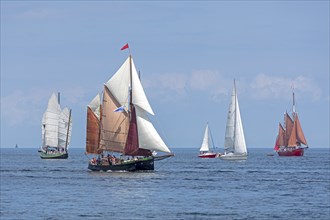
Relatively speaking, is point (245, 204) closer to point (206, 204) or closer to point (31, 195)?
point (206, 204)

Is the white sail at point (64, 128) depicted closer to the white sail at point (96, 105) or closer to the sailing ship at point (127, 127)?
the white sail at point (96, 105)

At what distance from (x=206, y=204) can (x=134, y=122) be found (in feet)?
121

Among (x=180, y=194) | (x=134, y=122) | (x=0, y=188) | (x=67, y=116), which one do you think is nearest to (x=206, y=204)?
(x=180, y=194)

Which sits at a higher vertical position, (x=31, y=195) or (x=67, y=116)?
(x=67, y=116)

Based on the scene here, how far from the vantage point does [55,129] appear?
598 ft

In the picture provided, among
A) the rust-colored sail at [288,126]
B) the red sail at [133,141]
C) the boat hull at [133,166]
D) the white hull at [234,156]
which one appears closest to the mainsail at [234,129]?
the white hull at [234,156]

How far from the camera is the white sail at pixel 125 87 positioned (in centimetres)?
10606

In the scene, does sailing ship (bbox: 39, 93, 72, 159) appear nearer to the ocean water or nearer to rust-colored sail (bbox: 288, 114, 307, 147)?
rust-colored sail (bbox: 288, 114, 307, 147)

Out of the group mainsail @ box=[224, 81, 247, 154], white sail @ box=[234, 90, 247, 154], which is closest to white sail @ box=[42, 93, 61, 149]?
mainsail @ box=[224, 81, 247, 154]

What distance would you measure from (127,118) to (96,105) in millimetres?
16655

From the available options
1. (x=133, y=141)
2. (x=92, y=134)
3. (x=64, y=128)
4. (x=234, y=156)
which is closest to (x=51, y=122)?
(x=64, y=128)

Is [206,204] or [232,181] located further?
[232,181]

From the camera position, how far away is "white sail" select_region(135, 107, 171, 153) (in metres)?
105

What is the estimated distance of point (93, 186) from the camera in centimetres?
9006
